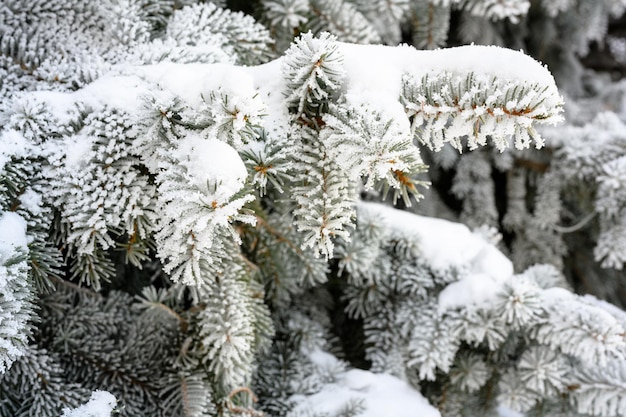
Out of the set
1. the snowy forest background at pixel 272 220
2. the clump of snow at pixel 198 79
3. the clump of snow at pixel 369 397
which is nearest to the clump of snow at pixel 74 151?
the snowy forest background at pixel 272 220

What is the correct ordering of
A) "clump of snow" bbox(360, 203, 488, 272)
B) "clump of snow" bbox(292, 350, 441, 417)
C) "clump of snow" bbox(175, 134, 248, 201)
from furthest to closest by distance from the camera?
"clump of snow" bbox(360, 203, 488, 272)
"clump of snow" bbox(292, 350, 441, 417)
"clump of snow" bbox(175, 134, 248, 201)

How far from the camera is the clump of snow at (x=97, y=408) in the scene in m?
0.70

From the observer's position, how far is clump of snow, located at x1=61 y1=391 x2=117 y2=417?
699 millimetres

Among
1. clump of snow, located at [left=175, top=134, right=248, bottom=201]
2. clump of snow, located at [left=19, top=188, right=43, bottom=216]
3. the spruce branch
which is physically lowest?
clump of snow, located at [left=19, top=188, right=43, bottom=216]

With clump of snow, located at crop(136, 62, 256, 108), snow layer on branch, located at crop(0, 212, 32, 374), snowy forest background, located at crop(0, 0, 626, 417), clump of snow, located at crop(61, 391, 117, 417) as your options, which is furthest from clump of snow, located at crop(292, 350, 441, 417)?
clump of snow, located at crop(136, 62, 256, 108)

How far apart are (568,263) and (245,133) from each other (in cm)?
160

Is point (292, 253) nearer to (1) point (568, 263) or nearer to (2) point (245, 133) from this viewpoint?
(2) point (245, 133)

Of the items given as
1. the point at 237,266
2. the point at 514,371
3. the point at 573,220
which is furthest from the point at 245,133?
the point at 573,220

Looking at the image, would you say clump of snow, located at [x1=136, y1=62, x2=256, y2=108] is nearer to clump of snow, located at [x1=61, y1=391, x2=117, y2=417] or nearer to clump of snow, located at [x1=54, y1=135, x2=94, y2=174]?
clump of snow, located at [x1=54, y1=135, x2=94, y2=174]

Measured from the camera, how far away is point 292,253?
3.43 ft

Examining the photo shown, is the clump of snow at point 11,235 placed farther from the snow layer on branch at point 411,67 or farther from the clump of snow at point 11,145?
the snow layer on branch at point 411,67

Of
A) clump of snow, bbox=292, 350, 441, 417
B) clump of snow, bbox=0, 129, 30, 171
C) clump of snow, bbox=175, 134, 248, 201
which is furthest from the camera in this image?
clump of snow, bbox=292, 350, 441, 417

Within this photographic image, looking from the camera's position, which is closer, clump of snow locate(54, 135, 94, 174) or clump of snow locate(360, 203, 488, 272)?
clump of snow locate(54, 135, 94, 174)

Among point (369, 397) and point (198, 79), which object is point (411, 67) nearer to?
point (198, 79)
